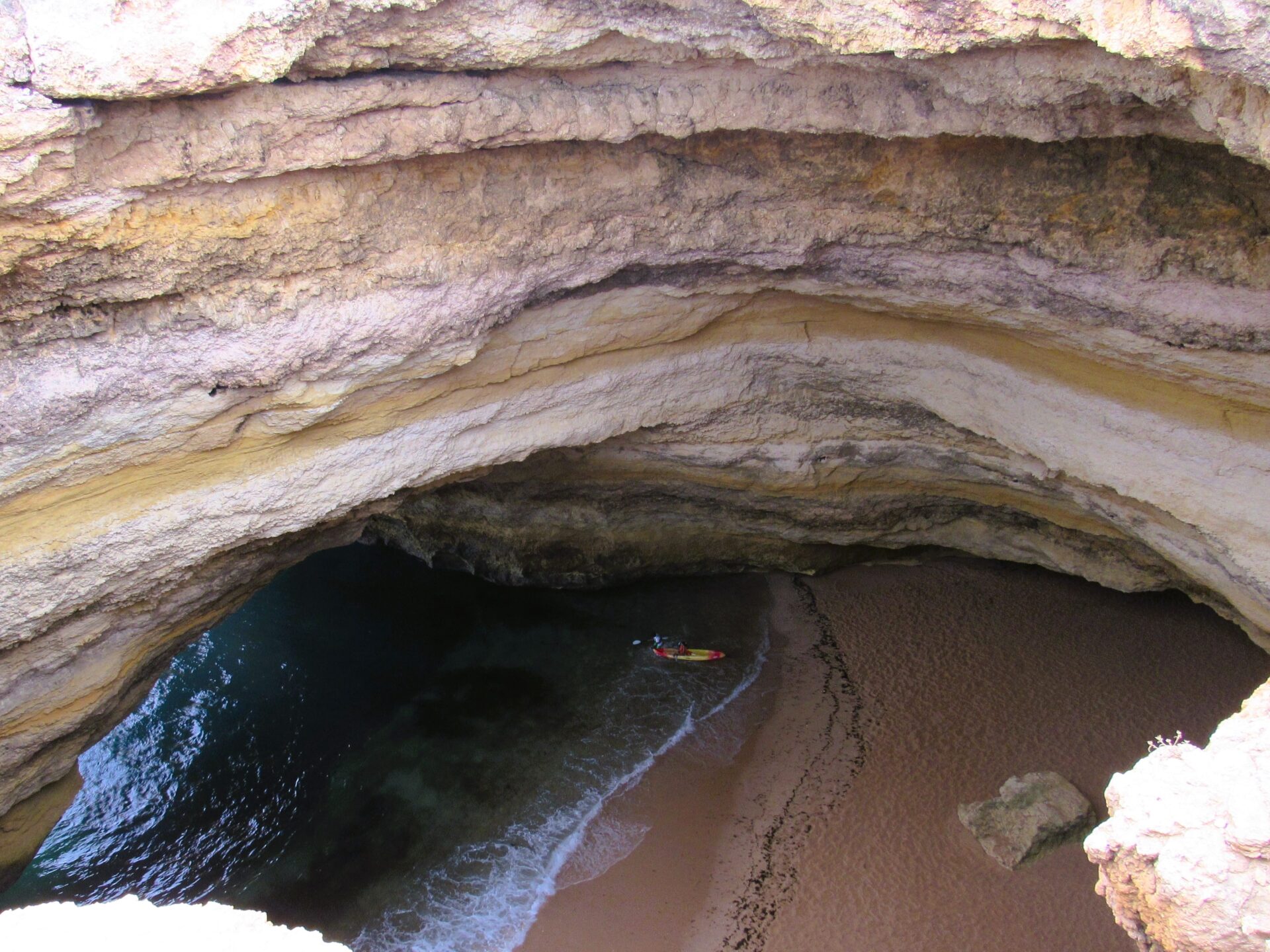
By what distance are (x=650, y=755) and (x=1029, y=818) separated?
3.66 m

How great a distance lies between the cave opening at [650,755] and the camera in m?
7.85

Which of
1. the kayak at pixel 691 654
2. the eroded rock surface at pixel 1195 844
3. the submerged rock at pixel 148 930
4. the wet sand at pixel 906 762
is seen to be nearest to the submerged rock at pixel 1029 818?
the wet sand at pixel 906 762

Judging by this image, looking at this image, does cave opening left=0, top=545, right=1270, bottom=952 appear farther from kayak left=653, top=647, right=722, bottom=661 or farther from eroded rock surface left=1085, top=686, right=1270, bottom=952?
eroded rock surface left=1085, top=686, right=1270, bottom=952

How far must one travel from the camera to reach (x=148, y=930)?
2543 mm

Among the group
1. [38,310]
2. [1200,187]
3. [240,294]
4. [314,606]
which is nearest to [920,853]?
[1200,187]

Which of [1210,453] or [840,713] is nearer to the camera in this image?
[1210,453]

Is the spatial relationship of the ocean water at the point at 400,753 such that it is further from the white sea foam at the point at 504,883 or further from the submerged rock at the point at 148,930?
the submerged rock at the point at 148,930

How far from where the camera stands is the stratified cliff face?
4.10 metres

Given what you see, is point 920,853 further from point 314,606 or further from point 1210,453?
point 314,606

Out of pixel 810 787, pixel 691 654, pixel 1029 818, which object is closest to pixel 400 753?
pixel 691 654

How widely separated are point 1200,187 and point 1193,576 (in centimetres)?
344

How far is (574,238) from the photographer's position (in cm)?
618

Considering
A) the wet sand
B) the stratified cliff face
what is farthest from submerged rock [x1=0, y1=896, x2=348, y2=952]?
the wet sand

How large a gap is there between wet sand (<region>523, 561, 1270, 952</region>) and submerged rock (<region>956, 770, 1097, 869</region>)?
129 millimetres
